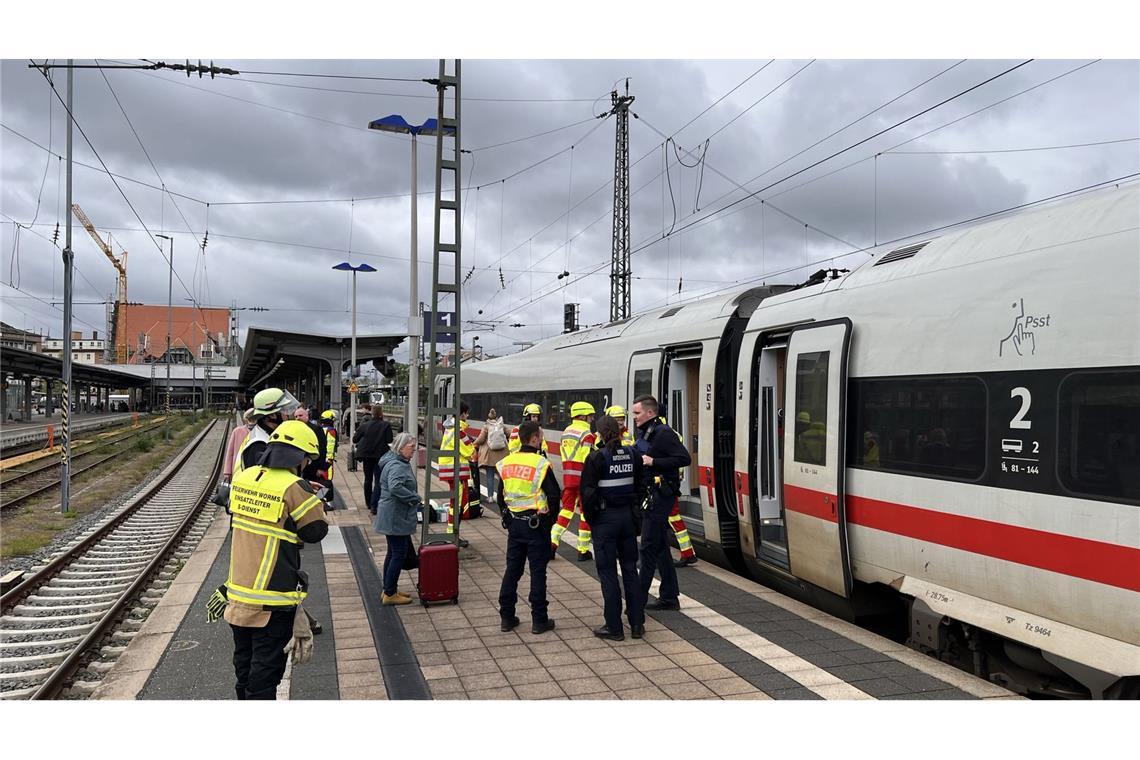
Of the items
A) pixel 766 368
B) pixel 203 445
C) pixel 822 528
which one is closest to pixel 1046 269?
pixel 822 528

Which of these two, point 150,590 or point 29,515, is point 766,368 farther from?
point 29,515

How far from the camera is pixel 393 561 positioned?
739cm

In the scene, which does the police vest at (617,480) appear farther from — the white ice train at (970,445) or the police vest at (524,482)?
the white ice train at (970,445)

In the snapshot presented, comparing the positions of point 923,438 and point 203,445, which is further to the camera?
point 203,445

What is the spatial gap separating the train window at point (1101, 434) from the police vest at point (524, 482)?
12.2ft

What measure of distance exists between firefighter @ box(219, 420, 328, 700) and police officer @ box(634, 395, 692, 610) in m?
3.23

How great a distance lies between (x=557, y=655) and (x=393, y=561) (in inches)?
83.0

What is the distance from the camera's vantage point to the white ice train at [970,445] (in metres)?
4.58

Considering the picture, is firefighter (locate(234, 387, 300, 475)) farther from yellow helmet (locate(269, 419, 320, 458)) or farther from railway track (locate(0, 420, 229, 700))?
Answer: railway track (locate(0, 420, 229, 700))

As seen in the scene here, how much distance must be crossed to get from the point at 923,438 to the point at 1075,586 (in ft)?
4.89

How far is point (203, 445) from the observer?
122 feet

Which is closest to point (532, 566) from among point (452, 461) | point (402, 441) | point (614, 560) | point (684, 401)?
point (614, 560)

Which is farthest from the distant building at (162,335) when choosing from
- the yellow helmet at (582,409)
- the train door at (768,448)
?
the train door at (768,448)

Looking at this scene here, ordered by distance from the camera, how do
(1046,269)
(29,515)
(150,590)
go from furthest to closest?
1. (29,515)
2. (150,590)
3. (1046,269)
